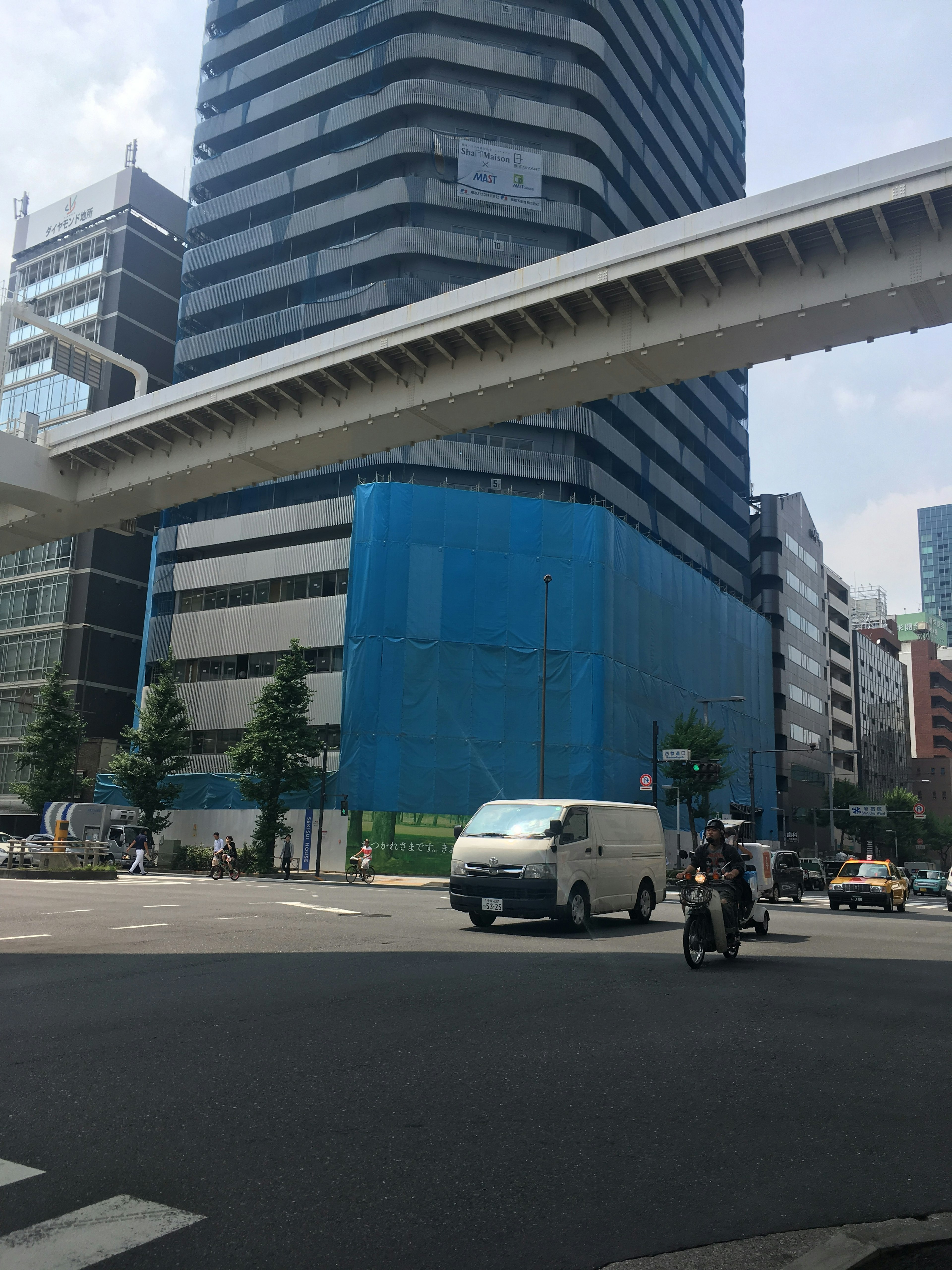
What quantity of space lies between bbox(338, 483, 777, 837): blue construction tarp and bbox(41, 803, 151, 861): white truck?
32.3 feet

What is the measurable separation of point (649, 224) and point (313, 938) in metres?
70.3

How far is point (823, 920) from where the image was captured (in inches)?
873

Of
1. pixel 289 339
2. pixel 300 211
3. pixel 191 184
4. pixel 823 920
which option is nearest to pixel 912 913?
pixel 823 920

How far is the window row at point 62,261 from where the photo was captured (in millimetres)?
71000

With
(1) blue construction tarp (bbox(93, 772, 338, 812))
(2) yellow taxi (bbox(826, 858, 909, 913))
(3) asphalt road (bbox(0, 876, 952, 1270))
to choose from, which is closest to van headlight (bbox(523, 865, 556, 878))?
(3) asphalt road (bbox(0, 876, 952, 1270))

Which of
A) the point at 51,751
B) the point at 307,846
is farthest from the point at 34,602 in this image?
the point at 307,846

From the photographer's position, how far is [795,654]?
297 feet

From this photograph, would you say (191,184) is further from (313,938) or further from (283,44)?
(313,938)

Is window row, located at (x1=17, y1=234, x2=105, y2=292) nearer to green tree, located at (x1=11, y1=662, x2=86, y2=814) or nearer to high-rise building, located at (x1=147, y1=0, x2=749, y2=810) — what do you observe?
high-rise building, located at (x1=147, y1=0, x2=749, y2=810)

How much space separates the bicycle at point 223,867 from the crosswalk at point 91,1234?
31.8 metres

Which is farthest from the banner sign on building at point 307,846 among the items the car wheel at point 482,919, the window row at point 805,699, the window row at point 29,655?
the window row at point 805,699

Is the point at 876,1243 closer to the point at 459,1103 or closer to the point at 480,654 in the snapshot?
the point at 459,1103

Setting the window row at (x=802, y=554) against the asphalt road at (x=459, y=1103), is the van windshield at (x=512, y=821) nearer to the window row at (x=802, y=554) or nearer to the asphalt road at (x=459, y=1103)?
the asphalt road at (x=459, y=1103)

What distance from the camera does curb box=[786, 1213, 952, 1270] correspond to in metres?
3.23
